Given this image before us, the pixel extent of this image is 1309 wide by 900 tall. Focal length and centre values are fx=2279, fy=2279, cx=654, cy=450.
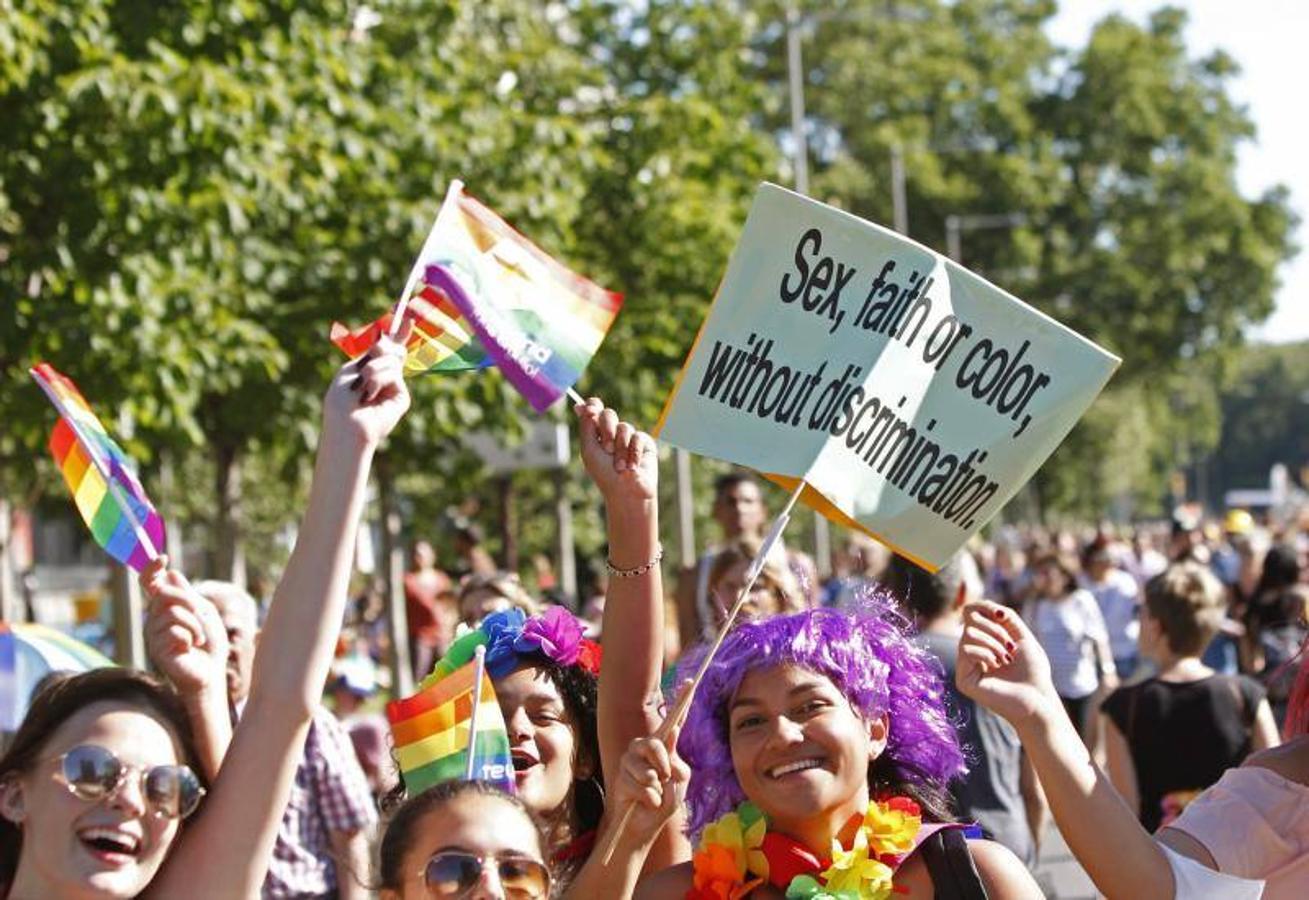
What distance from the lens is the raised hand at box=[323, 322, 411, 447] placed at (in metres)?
3.08

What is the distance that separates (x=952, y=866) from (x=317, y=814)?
7.81 ft

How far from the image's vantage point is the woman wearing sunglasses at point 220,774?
2998mm

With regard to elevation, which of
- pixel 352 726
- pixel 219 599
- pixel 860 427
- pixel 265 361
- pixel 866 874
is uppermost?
pixel 860 427

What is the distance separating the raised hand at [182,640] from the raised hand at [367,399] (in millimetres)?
356

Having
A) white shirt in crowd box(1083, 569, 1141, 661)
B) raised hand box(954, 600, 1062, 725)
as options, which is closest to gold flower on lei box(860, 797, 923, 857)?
raised hand box(954, 600, 1062, 725)

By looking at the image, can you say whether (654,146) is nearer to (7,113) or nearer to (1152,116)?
(7,113)

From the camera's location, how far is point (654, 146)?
1922cm

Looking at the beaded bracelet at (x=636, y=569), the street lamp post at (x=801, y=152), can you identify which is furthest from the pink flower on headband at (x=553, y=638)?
the street lamp post at (x=801, y=152)

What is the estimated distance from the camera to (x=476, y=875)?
11.2 ft

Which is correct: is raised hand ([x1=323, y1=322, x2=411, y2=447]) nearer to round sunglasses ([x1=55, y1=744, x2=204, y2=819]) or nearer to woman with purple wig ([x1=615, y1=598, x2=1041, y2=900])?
round sunglasses ([x1=55, y1=744, x2=204, y2=819])

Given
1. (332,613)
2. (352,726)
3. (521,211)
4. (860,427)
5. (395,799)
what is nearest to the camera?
(332,613)

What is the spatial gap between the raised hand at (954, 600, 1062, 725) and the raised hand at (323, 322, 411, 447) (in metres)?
1.05

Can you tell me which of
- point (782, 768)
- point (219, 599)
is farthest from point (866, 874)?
point (219, 599)

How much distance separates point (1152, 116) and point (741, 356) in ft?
150
